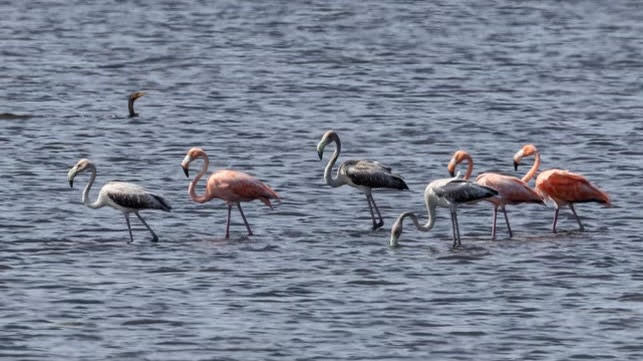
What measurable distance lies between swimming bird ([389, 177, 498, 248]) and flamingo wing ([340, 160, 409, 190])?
1043 mm

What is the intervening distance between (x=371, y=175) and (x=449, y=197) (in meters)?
1.77

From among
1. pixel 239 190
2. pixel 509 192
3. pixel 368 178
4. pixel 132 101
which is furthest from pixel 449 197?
pixel 132 101

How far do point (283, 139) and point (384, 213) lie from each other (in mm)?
6907

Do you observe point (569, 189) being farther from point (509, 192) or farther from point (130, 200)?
point (130, 200)

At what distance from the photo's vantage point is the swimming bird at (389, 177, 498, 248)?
2281 cm

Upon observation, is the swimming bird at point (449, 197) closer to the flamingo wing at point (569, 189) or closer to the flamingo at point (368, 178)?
Answer: the flamingo at point (368, 178)

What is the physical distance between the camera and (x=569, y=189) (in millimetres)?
23688

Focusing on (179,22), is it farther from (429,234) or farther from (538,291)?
(538,291)

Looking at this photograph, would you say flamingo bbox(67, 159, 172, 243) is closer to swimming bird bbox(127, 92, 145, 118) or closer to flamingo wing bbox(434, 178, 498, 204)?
flamingo wing bbox(434, 178, 498, 204)

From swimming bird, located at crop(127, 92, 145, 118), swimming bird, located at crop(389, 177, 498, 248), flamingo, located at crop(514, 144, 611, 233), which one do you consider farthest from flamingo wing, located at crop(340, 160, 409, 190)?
swimming bird, located at crop(127, 92, 145, 118)

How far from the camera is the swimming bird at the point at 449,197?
22.8 m

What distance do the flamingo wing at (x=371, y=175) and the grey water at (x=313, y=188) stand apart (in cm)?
59

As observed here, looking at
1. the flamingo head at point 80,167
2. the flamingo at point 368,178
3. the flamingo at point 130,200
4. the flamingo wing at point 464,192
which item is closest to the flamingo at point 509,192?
the flamingo wing at point 464,192

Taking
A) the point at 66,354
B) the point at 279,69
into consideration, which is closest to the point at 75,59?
the point at 279,69
